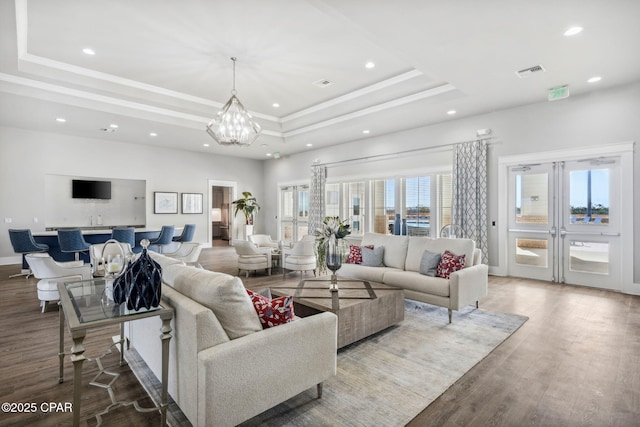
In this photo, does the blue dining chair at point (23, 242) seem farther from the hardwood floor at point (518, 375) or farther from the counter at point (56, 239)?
the hardwood floor at point (518, 375)

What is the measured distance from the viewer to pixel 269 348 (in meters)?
1.91

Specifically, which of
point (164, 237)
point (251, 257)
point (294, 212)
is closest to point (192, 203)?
point (164, 237)

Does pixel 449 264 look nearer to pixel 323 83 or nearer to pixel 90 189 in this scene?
pixel 323 83

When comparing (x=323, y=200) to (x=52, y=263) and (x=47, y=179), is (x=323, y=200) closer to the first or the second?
(x=52, y=263)

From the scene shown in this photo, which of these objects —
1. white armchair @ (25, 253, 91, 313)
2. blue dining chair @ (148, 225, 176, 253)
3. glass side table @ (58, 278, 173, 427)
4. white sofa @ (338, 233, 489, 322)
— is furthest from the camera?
blue dining chair @ (148, 225, 176, 253)

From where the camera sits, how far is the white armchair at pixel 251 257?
632 centimetres

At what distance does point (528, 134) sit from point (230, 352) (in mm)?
6391

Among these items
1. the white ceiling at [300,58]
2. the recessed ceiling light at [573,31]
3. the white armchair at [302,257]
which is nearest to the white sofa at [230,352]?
the white ceiling at [300,58]

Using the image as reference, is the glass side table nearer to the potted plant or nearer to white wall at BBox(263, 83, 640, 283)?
white wall at BBox(263, 83, 640, 283)

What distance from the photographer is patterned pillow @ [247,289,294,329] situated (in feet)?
6.83

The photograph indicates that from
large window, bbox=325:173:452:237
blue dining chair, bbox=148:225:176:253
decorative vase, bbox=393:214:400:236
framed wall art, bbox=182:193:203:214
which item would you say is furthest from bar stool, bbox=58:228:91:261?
decorative vase, bbox=393:214:400:236

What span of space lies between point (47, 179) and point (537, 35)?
422 inches

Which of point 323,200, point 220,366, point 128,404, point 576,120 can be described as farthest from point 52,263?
point 576,120

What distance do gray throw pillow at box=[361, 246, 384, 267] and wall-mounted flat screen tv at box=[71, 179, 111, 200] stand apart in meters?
8.09
